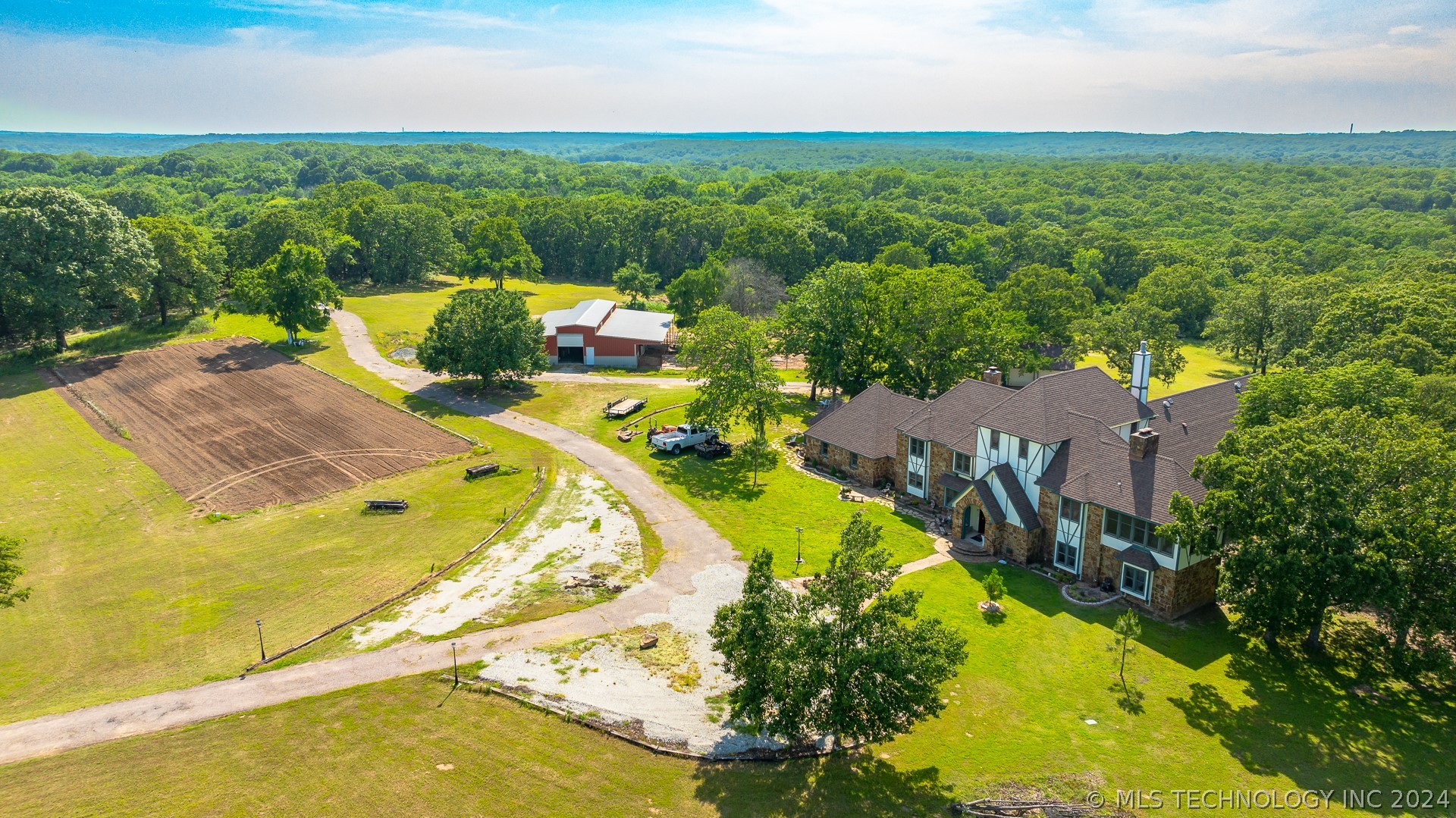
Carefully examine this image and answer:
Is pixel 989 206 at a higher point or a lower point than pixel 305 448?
higher

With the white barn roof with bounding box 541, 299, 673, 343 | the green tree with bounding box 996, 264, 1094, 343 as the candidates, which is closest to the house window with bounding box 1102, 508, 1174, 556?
the green tree with bounding box 996, 264, 1094, 343

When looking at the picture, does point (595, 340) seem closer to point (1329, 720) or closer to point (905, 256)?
point (905, 256)

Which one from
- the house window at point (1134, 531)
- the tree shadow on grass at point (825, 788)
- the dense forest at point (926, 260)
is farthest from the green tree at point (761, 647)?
the dense forest at point (926, 260)

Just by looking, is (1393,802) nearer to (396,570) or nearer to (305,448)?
(396,570)

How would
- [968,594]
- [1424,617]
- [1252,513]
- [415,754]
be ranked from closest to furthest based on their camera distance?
1. [415,754]
2. [1424,617]
3. [1252,513]
4. [968,594]

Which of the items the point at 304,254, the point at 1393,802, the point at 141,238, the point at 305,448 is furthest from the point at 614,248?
the point at 1393,802

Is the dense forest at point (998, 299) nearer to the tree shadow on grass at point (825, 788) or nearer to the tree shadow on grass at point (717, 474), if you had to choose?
the tree shadow on grass at point (717, 474)
